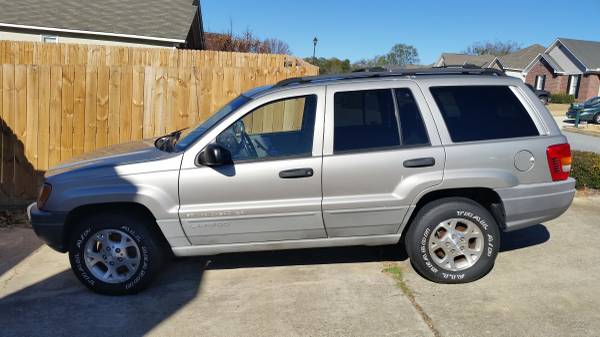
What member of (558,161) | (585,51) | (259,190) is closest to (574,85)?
(585,51)

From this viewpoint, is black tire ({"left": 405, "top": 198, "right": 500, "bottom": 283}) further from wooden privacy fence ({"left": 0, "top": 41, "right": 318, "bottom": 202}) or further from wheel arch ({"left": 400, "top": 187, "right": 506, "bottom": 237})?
wooden privacy fence ({"left": 0, "top": 41, "right": 318, "bottom": 202})

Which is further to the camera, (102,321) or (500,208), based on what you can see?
(500,208)

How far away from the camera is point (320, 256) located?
16.5 ft

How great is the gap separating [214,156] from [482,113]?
92.8 inches

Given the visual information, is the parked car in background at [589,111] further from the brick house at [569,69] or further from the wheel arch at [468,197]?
the wheel arch at [468,197]

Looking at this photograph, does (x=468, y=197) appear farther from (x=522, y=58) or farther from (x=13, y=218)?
(x=522, y=58)

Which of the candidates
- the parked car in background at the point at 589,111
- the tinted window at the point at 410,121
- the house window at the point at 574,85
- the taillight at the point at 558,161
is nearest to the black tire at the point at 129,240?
the tinted window at the point at 410,121

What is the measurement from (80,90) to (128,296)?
12.1ft

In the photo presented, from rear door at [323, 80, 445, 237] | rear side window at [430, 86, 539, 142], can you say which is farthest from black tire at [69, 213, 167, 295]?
rear side window at [430, 86, 539, 142]

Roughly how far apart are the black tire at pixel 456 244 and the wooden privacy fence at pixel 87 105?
385 centimetres

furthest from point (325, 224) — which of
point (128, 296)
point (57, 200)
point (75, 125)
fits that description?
point (75, 125)

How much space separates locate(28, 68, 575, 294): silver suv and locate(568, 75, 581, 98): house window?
42584 millimetres

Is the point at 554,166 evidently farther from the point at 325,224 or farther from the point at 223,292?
the point at 223,292

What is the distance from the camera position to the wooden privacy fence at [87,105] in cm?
668
